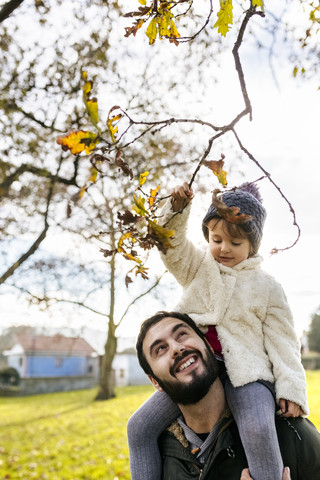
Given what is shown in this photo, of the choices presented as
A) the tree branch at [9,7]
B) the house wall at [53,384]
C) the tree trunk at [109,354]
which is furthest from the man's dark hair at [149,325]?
the house wall at [53,384]

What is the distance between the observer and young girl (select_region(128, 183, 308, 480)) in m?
2.23

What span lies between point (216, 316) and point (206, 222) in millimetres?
553

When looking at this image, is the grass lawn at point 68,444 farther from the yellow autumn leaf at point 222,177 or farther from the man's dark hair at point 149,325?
the yellow autumn leaf at point 222,177

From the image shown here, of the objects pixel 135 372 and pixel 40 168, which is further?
pixel 135 372

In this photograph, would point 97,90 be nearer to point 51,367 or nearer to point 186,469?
point 186,469

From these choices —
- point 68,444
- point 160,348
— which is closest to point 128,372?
point 68,444

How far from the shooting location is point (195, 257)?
8.59 feet

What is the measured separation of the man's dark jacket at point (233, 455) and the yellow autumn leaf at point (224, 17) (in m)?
2.09

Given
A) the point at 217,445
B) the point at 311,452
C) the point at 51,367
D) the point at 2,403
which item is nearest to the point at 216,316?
the point at 217,445

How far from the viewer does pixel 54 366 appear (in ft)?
128

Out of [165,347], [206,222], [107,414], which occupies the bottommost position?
[107,414]

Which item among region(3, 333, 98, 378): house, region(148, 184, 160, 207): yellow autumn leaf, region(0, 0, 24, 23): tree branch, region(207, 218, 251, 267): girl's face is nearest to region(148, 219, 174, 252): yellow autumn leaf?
region(148, 184, 160, 207): yellow autumn leaf

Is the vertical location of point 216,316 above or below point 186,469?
above

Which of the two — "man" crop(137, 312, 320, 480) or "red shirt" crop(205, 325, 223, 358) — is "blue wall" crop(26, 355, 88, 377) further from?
"red shirt" crop(205, 325, 223, 358)
